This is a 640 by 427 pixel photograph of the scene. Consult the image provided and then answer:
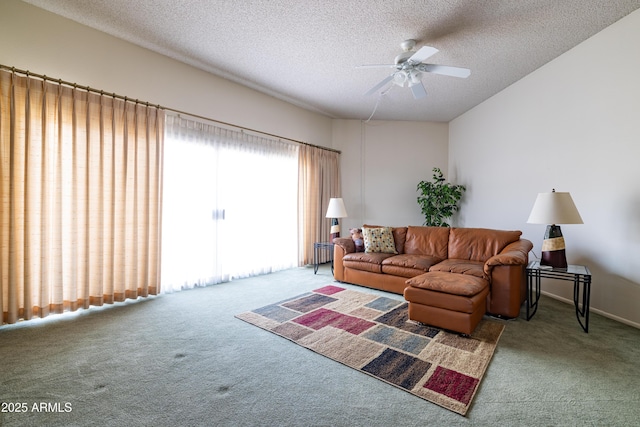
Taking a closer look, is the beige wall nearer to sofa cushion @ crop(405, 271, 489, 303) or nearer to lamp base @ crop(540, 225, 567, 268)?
lamp base @ crop(540, 225, 567, 268)

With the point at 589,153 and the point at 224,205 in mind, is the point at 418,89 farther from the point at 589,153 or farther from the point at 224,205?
the point at 224,205

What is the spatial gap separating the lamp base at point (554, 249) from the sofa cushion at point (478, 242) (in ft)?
2.29

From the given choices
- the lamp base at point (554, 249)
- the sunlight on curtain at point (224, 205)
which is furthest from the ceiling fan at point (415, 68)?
the sunlight on curtain at point (224, 205)

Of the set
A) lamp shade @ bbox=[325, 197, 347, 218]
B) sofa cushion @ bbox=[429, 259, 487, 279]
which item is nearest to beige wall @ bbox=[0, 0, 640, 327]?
sofa cushion @ bbox=[429, 259, 487, 279]

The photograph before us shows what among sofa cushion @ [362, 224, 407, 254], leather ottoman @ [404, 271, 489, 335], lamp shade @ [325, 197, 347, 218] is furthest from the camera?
lamp shade @ [325, 197, 347, 218]

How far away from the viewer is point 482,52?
142 inches

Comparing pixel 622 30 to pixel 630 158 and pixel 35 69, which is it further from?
pixel 35 69

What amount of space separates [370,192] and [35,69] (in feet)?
18.0

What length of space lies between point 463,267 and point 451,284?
2.89 ft

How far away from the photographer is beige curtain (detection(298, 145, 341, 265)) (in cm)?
570

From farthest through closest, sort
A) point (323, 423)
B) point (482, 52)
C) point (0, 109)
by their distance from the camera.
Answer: point (482, 52) → point (0, 109) → point (323, 423)

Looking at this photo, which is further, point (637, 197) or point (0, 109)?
point (637, 197)

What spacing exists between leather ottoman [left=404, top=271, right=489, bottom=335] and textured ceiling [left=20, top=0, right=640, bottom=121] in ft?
8.72

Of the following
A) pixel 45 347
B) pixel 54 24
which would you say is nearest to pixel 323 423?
pixel 45 347
